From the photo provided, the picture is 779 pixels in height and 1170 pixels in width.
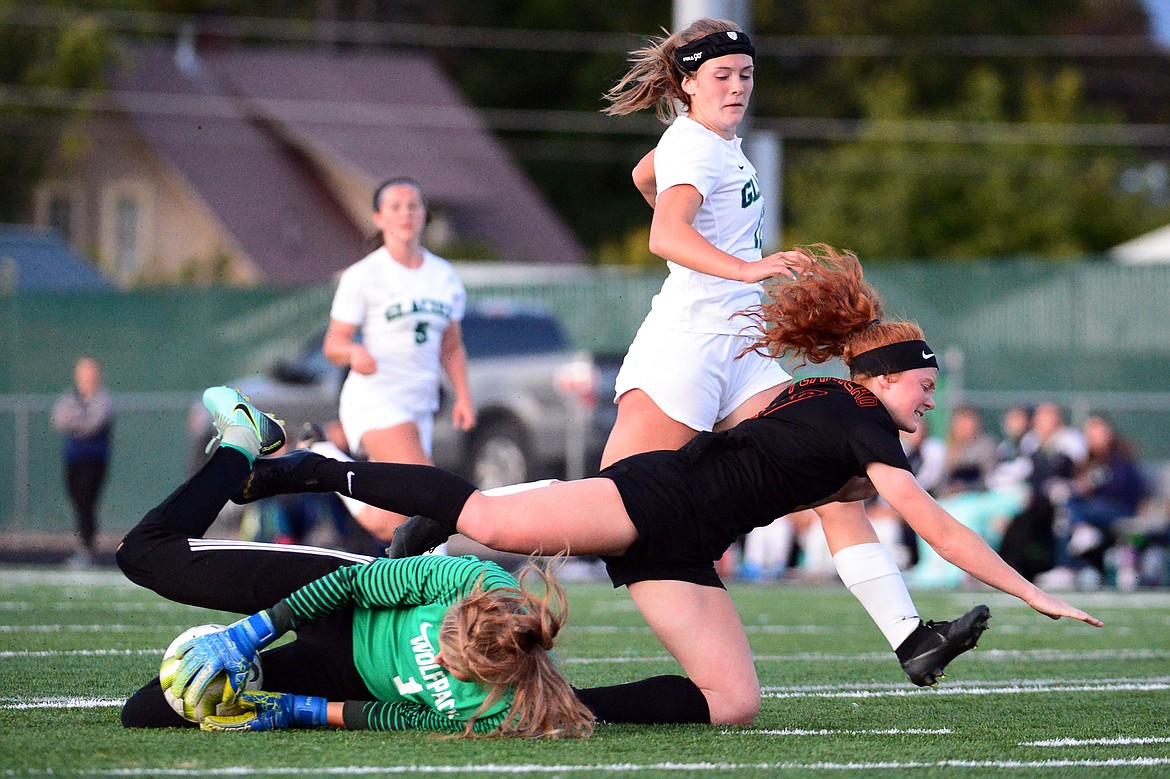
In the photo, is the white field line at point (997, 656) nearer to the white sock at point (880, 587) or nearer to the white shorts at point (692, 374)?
the white shorts at point (692, 374)

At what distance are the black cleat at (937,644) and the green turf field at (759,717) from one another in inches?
7.7

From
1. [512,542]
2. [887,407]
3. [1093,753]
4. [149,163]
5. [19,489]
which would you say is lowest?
[19,489]

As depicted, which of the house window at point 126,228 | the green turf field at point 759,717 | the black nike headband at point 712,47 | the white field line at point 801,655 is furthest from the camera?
the house window at point 126,228

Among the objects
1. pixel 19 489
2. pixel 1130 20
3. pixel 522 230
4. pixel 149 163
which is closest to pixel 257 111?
pixel 149 163

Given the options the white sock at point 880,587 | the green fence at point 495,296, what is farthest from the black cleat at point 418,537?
the green fence at point 495,296

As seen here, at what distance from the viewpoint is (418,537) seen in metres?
5.00

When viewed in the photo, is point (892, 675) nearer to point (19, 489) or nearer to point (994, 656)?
point (994, 656)

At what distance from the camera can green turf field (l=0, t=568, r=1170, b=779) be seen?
4012 millimetres

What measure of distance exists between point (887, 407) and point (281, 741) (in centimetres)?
201

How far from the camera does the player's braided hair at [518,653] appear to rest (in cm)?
423

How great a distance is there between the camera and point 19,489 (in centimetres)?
1816

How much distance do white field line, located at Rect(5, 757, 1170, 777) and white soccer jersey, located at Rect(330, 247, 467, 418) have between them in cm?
418

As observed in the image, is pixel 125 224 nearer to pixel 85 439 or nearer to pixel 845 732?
pixel 85 439

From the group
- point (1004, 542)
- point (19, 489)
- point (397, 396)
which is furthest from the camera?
point (19, 489)
